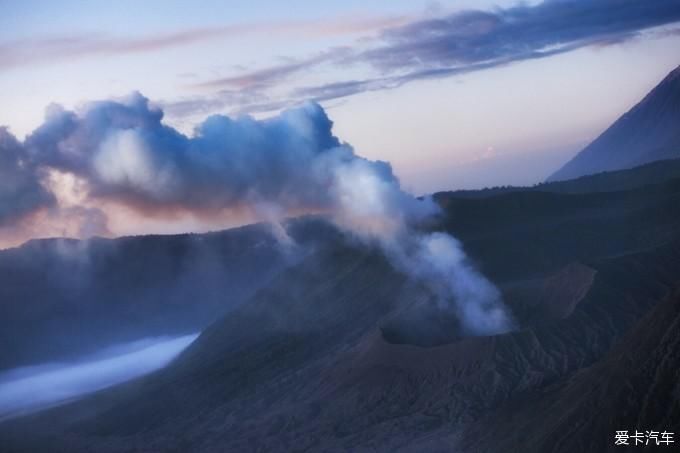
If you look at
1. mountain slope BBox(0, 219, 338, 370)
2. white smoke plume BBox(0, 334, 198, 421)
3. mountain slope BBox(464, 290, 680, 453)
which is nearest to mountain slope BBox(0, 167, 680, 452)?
mountain slope BBox(464, 290, 680, 453)

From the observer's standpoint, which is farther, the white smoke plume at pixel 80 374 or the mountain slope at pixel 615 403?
the white smoke plume at pixel 80 374

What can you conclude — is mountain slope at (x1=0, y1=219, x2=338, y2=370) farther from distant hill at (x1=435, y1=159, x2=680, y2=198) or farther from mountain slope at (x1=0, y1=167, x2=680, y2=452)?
mountain slope at (x1=0, y1=167, x2=680, y2=452)

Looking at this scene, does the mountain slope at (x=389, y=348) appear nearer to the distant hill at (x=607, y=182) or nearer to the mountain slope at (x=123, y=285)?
the distant hill at (x=607, y=182)

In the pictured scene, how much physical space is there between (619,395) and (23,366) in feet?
263

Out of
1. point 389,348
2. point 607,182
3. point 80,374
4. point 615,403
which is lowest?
point 615,403

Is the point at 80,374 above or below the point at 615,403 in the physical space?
above

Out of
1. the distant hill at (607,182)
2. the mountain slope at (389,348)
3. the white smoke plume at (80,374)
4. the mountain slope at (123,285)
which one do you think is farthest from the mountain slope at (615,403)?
the mountain slope at (123,285)

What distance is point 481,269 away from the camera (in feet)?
202

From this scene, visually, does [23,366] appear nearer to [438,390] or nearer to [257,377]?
[257,377]

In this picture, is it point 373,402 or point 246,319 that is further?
point 246,319

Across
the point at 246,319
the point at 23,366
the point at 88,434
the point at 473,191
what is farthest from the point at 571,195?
the point at 23,366

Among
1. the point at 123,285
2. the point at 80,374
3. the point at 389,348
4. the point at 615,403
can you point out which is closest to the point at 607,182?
the point at 389,348

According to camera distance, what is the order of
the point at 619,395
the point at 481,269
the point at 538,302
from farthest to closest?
1. the point at 481,269
2. the point at 538,302
3. the point at 619,395

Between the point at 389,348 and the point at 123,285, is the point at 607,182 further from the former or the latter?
the point at 123,285
